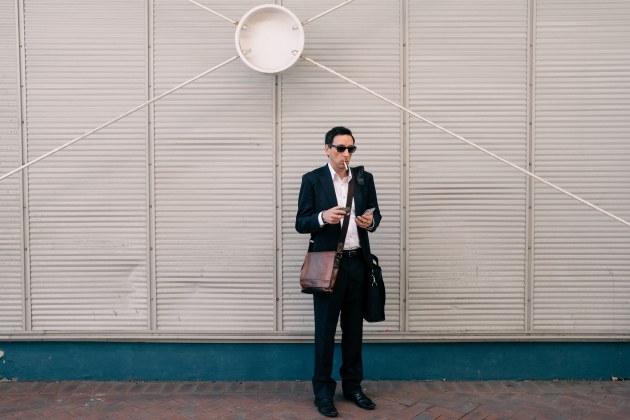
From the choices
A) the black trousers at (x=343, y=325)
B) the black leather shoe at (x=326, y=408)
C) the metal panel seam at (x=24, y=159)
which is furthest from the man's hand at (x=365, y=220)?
the metal panel seam at (x=24, y=159)

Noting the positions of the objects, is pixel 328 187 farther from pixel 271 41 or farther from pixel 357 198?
pixel 271 41

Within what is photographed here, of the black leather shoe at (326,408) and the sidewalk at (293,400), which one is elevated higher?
the black leather shoe at (326,408)

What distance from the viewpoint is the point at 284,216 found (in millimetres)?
5355

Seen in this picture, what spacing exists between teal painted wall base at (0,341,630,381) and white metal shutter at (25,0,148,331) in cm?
26

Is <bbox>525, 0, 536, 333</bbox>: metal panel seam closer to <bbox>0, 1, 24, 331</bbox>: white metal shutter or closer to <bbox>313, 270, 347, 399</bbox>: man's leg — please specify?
<bbox>313, 270, 347, 399</bbox>: man's leg

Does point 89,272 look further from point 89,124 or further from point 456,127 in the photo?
point 456,127

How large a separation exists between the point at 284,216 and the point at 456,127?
1.74m


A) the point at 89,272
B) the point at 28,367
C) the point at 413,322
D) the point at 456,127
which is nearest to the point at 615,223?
the point at 456,127

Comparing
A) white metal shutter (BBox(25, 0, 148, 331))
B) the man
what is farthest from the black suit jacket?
white metal shutter (BBox(25, 0, 148, 331))

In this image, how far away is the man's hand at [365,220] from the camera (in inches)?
174

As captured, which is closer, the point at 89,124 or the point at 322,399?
the point at 322,399

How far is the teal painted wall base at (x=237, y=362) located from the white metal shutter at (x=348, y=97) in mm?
1131

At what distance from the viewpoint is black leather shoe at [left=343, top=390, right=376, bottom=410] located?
4.74m

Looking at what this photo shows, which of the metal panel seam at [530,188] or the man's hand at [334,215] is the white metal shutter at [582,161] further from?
the man's hand at [334,215]
